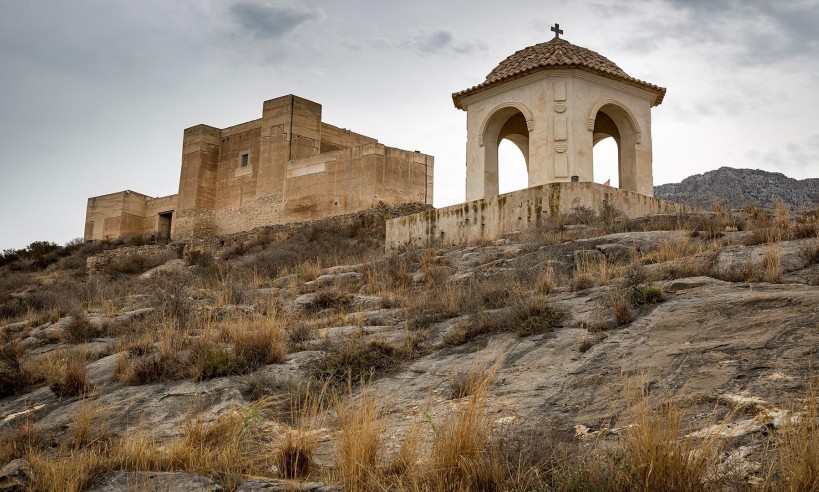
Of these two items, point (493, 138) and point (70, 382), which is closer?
point (70, 382)

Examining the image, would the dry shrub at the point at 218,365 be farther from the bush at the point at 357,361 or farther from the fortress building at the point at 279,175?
the fortress building at the point at 279,175

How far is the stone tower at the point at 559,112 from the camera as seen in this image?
573 inches

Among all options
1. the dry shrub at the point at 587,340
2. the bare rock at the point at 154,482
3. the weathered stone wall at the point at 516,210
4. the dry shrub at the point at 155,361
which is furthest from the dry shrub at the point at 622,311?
the weathered stone wall at the point at 516,210

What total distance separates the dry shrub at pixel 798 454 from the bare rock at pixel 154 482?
9.22 feet

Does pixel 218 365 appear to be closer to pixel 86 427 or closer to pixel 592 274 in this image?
pixel 86 427

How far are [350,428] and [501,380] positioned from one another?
4.74 feet

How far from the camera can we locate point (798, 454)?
3109 mm

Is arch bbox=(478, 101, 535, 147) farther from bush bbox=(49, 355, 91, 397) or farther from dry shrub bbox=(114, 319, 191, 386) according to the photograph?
bush bbox=(49, 355, 91, 397)

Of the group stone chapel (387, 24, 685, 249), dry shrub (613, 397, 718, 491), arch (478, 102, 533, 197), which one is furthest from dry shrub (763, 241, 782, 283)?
arch (478, 102, 533, 197)

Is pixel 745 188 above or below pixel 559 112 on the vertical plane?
above

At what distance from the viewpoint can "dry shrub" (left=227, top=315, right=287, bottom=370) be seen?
262 inches

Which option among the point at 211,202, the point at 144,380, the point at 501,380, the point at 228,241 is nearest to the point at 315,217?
the point at 228,241

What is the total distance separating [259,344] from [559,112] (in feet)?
31.5

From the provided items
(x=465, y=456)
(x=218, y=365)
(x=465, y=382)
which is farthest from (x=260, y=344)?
(x=465, y=456)
